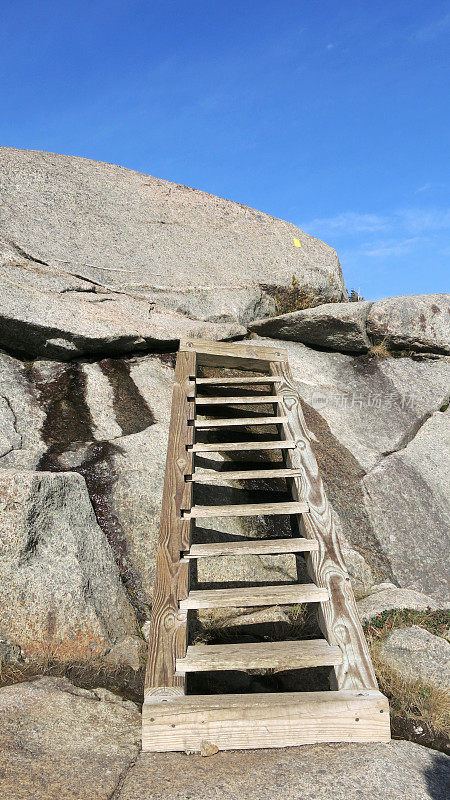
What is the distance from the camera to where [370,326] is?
29.4ft

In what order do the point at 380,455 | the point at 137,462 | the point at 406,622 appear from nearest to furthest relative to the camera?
the point at 406,622
the point at 137,462
the point at 380,455

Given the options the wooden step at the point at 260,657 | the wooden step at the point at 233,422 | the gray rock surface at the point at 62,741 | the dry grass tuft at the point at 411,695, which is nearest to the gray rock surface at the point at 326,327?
the wooden step at the point at 233,422

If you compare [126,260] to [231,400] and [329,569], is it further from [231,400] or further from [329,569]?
[329,569]

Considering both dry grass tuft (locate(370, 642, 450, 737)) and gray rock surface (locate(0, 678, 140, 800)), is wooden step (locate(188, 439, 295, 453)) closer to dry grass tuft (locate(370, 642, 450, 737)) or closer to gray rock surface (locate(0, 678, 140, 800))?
dry grass tuft (locate(370, 642, 450, 737))

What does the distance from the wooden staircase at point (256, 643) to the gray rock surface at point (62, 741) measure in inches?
11.0

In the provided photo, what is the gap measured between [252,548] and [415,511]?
9.54 feet

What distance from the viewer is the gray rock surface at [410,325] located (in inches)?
352

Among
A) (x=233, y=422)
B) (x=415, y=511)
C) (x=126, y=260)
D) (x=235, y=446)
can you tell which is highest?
(x=126, y=260)

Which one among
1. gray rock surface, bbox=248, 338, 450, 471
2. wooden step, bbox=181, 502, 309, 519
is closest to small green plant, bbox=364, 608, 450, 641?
wooden step, bbox=181, 502, 309, 519

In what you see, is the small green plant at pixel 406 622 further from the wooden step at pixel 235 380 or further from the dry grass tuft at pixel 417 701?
the wooden step at pixel 235 380

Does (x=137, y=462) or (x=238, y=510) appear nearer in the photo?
(x=238, y=510)

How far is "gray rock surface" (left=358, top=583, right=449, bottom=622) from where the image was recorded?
193 inches

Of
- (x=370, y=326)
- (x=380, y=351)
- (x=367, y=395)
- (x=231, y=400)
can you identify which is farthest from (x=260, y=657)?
(x=370, y=326)

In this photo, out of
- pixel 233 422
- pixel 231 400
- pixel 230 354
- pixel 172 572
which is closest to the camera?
pixel 172 572
